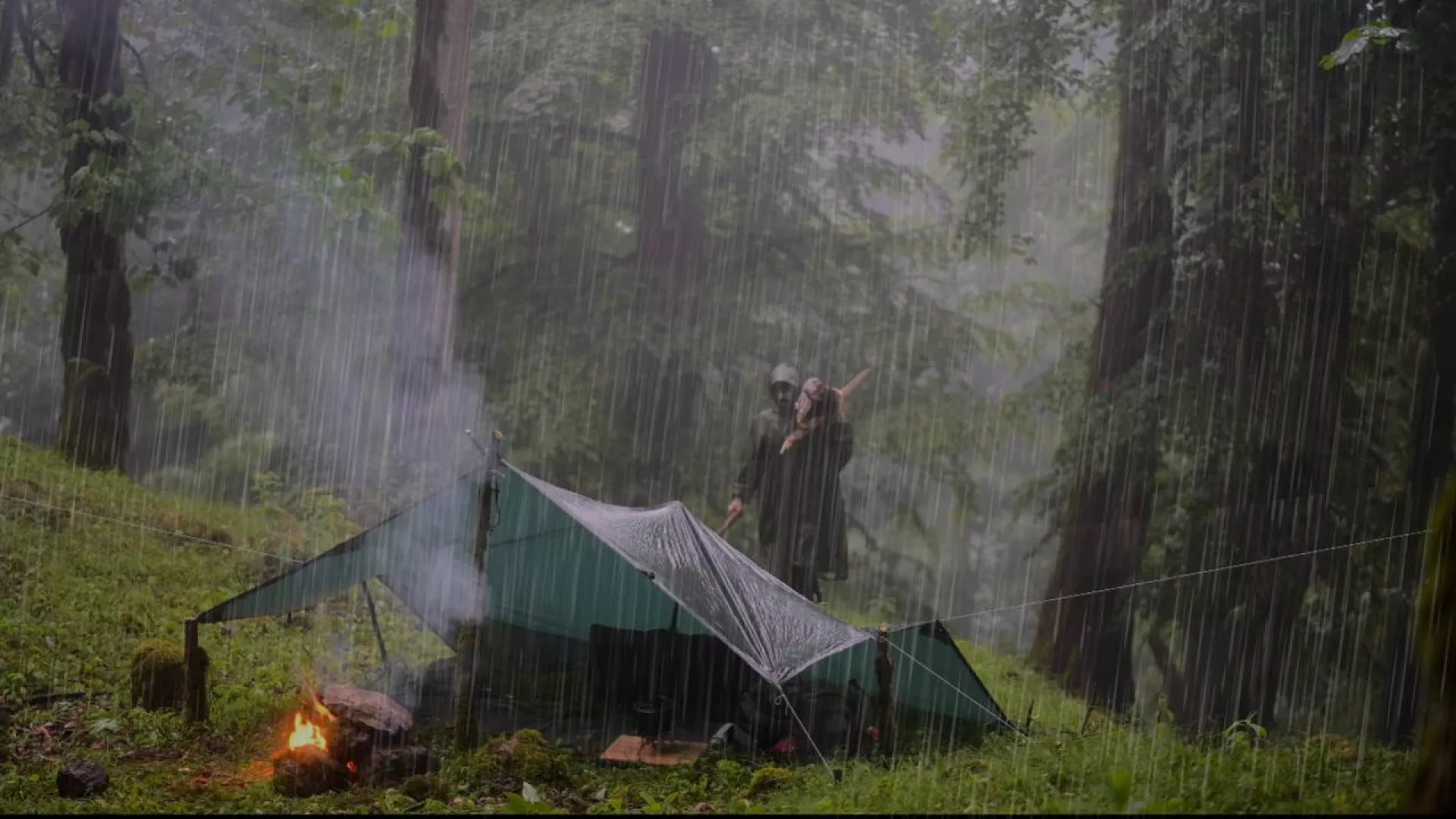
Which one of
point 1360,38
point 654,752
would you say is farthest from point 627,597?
point 1360,38

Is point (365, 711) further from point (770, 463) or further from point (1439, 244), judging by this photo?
point (1439, 244)

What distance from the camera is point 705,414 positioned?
14.1 meters

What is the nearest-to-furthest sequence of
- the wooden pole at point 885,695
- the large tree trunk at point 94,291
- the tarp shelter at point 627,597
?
1. the wooden pole at point 885,695
2. the tarp shelter at point 627,597
3. the large tree trunk at point 94,291

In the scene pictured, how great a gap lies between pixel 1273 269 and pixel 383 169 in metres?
9.07

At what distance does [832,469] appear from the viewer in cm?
830

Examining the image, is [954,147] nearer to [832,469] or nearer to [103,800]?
[832,469]

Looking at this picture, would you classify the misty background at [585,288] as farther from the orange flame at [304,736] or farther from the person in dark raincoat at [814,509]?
the orange flame at [304,736]

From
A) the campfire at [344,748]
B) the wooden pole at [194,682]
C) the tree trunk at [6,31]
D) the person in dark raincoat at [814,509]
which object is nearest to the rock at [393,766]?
the campfire at [344,748]

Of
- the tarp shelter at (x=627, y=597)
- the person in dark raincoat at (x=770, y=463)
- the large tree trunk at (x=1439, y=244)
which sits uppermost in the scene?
the large tree trunk at (x=1439, y=244)

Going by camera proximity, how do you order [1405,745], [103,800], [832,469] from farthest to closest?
[832,469] < [1405,745] < [103,800]

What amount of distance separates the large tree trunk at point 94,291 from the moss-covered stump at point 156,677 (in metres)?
4.40

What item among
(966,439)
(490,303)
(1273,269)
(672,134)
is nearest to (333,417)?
(490,303)

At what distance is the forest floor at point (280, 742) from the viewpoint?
435 centimetres

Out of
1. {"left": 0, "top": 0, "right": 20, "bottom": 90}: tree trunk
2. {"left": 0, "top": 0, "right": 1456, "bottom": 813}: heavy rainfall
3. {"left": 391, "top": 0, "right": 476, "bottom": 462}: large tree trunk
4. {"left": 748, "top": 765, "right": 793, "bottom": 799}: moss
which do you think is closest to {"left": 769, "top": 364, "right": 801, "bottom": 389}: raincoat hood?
{"left": 0, "top": 0, "right": 1456, "bottom": 813}: heavy rainfall
